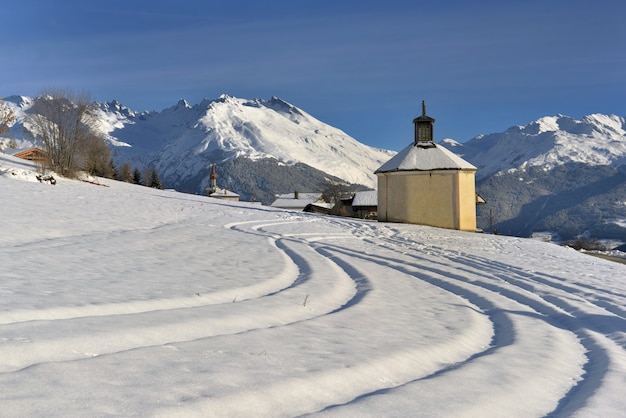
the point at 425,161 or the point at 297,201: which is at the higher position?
the point at 425,161

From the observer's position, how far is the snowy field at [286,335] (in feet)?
12.1

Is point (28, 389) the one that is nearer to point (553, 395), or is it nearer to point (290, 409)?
point (290, 409)

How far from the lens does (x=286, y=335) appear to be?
17.4 ft

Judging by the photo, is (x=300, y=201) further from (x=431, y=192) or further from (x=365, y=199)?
(x=431, y=192)

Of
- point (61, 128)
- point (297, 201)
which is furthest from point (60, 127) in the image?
point (297, 201)

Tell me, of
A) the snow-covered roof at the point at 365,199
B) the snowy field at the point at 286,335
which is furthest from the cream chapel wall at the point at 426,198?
the snow-covered roof at the point at 365,199

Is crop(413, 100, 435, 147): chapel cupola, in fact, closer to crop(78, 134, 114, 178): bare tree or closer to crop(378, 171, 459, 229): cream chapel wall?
crop(378, 171, 459, 229): cream chapel wall

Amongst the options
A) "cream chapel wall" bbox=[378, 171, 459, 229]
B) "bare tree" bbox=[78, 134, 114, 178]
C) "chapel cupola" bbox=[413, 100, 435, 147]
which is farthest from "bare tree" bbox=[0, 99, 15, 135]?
"chapel cupola" bbox=[413, 100, 435, 147]

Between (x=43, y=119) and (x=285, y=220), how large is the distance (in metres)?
21.1

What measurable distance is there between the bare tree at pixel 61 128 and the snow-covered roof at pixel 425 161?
21.1m

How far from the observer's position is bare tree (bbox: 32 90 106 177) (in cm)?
3353

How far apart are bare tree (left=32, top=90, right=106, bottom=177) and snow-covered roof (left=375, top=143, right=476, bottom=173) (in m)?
21.1

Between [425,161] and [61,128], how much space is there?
79.4 feet

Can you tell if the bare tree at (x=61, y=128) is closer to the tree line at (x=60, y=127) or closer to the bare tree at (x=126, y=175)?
the tree line at (x=60, y=127)
